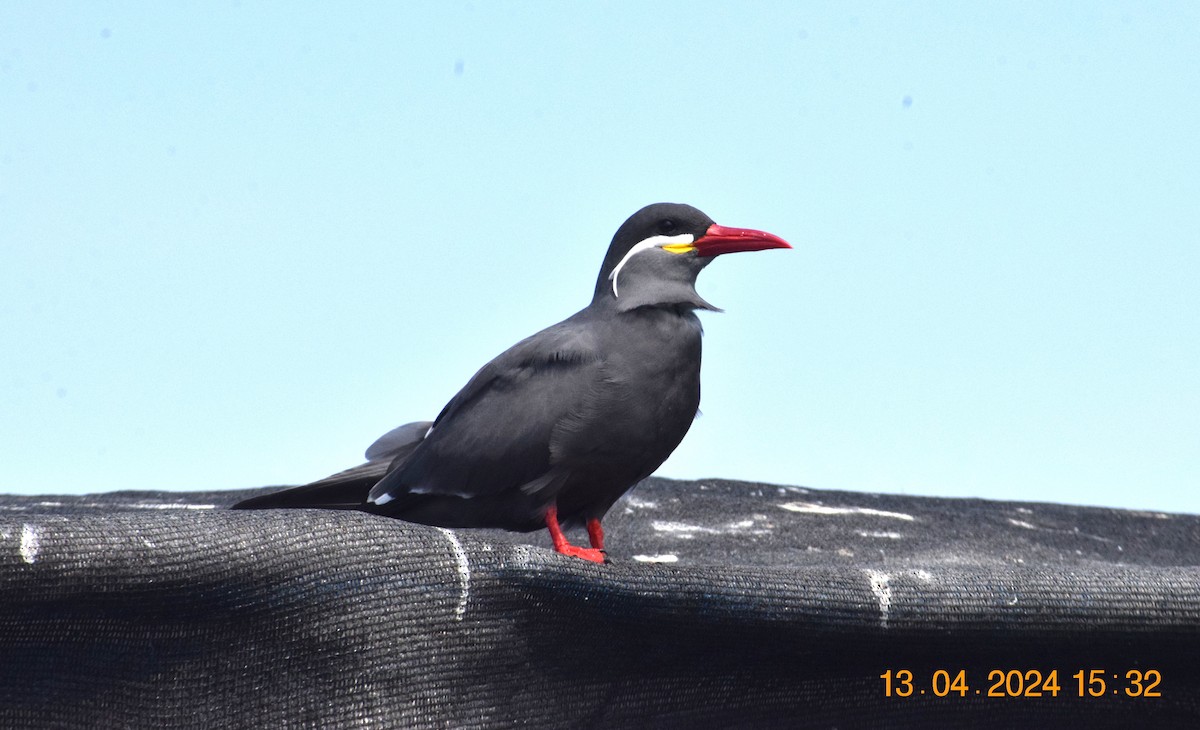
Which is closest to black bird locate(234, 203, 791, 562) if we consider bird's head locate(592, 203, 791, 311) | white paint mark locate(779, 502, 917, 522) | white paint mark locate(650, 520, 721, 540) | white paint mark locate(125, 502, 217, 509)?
bird's head locate(592, 203, 791, 311)

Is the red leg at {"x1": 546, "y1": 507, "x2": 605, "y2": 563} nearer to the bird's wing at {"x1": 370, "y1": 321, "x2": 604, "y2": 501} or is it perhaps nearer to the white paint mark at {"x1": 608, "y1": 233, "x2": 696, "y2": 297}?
the bird's wing at {"x1": 370, "y1": 321, "x2": 604, "y2": 501}

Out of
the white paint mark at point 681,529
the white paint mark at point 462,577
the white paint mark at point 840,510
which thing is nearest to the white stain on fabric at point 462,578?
the white paint mark at point 462,577

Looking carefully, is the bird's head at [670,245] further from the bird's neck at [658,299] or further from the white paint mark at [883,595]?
the white paint mark at [883,595]

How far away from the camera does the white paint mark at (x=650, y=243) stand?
2721 mm

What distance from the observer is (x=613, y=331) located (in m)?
2.55

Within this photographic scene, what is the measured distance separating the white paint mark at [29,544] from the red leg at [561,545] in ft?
3.05

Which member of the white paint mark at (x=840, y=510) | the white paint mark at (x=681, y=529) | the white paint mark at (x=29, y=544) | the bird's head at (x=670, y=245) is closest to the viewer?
the white paint mark at (x=29, y=544)

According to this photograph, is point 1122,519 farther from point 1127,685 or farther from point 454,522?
point 454,522

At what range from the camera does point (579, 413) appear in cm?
245

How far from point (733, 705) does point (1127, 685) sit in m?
0.85

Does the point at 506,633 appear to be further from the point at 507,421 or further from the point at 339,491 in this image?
the point at 339,491

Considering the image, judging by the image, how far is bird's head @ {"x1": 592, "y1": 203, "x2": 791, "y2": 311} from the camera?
2.70 m

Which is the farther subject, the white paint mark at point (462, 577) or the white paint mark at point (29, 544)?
the white paint mark at point (462, 577)

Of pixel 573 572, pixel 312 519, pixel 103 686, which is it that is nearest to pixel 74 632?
pixel 103 686
